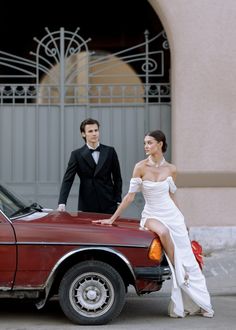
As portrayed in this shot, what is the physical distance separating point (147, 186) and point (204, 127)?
3755 millimetres

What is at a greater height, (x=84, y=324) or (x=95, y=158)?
(x=95, y=158)

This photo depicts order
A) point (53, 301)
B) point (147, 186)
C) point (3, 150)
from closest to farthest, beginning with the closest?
point (147, 186)
point (53, 301)
point (3, 150)

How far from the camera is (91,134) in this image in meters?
8.10

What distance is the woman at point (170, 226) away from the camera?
22.9ft

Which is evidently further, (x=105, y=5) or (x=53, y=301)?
(x=105, y=5)

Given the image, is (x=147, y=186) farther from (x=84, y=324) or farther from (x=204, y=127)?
(x=204, y=127)

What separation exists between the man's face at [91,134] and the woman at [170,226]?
3.07ft

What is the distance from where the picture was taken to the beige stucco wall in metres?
10.8

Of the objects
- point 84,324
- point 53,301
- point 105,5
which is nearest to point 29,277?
point 84,324

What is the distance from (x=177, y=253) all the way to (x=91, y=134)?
1.86 m

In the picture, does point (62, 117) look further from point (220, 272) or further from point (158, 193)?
point (158, 193)

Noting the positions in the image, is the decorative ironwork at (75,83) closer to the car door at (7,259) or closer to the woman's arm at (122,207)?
the woman's arm at (122,207)

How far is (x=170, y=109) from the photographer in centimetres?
1130

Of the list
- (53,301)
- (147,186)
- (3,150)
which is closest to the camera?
(147,186)
